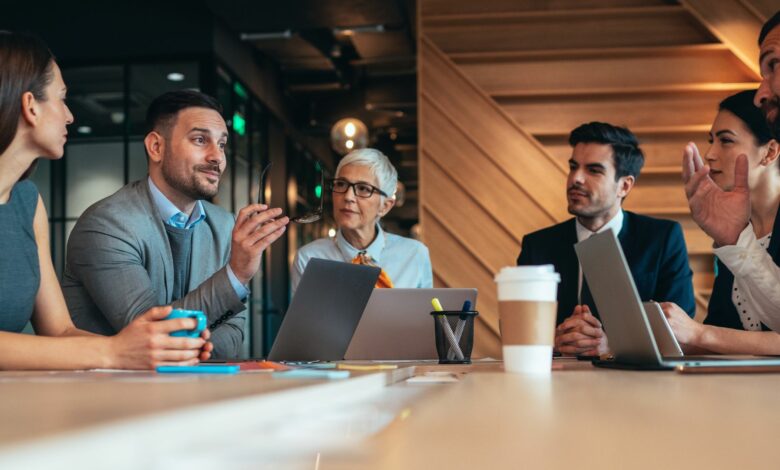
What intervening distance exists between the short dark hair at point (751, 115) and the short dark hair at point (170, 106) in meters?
2.06

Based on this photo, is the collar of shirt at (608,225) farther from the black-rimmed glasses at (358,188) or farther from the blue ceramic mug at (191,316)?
the blue ceramic mug at (191,316)

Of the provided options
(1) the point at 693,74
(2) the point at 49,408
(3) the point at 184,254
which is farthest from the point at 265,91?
(2) the point at 49,408

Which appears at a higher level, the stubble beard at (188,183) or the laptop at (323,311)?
the stubble beard at (188,183)

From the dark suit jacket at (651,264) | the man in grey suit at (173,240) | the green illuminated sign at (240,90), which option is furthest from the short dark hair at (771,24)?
the green illuminated sign at (240,90)

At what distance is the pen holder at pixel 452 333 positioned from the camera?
6.05 feet

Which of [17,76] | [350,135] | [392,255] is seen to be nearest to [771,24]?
[392,255]

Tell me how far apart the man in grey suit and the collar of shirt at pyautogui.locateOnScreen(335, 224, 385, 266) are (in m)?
0.68

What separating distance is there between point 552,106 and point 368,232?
6.47 feet

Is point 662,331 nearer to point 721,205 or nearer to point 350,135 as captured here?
point 721,205

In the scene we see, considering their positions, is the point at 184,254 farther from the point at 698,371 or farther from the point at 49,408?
the point at 49,408

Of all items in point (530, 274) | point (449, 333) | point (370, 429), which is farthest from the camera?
point (449, 333)

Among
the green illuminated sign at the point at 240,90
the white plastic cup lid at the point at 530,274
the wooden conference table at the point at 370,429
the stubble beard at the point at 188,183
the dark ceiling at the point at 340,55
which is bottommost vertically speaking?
the wooden conference table at the point at 370,429

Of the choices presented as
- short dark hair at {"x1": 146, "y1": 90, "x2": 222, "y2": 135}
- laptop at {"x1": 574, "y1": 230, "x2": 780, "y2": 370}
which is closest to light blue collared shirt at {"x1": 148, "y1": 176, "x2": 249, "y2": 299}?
short dark hair at {"x1": 146, "y1": 90, "x2": 222, "y2": 135}

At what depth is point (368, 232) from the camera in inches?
143
